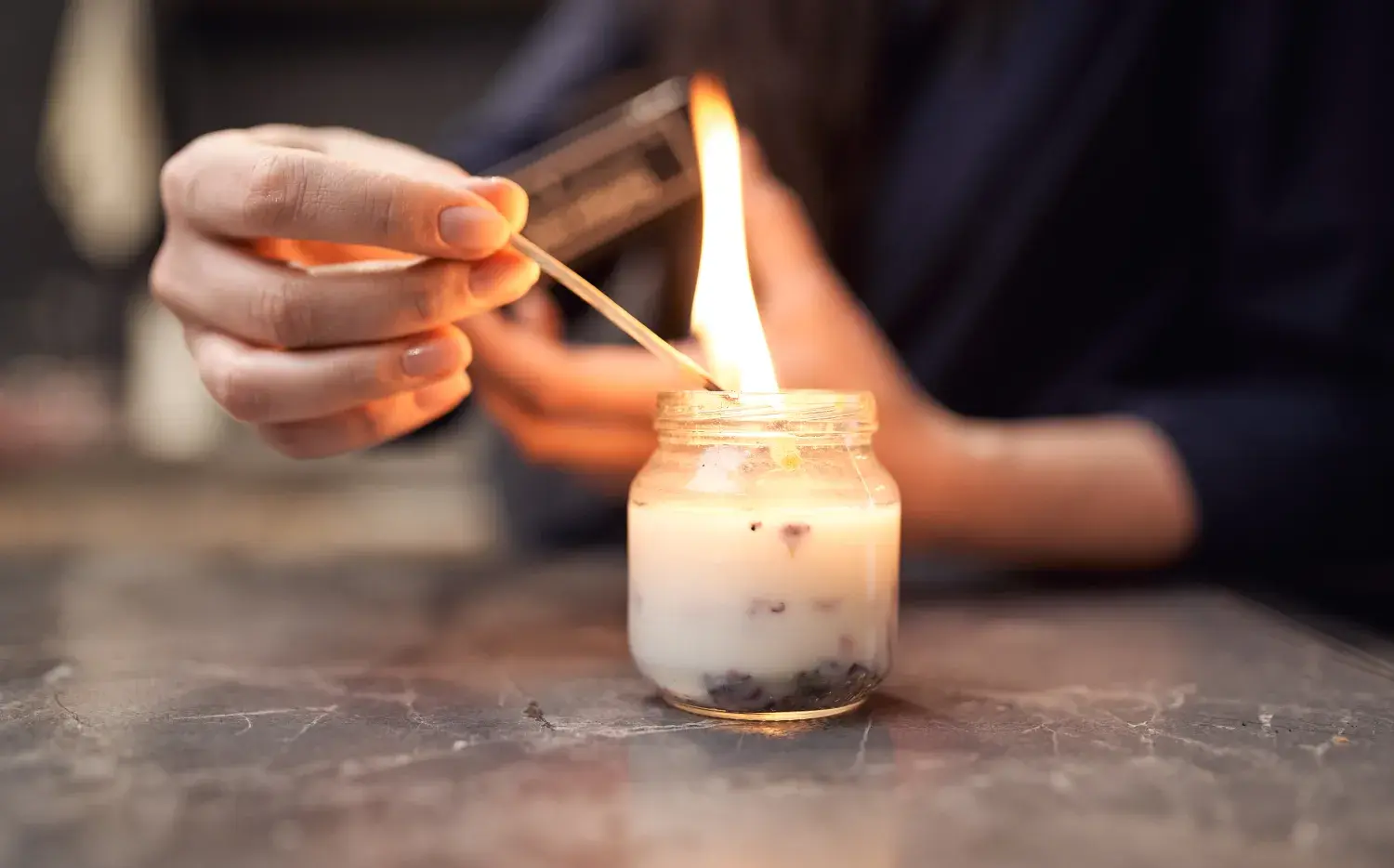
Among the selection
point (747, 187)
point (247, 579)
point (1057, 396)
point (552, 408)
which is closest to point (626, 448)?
point (552, 408)

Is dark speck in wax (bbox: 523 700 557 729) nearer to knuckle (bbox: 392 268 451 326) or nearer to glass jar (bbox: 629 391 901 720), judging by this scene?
glass jar (bbox: 629 391 901 720)

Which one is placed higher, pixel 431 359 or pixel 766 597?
pixel 431 359

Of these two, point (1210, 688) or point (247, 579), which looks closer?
point (1210, 688)

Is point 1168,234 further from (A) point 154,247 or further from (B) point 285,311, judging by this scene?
(A) point 154,247

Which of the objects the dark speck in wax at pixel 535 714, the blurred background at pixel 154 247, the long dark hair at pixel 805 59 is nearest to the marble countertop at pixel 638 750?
the dark speck in wax at pixel 535 714

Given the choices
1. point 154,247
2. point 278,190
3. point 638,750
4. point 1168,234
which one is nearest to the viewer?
point 638,750

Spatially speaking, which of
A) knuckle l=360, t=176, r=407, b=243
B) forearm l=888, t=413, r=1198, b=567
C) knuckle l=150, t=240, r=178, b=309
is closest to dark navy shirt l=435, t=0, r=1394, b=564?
forearm l=888, t=413, r=1198, b=567

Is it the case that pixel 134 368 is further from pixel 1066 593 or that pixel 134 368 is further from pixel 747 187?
pixel 1066 593

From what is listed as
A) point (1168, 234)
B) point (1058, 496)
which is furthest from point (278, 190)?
point (1168, 234)
